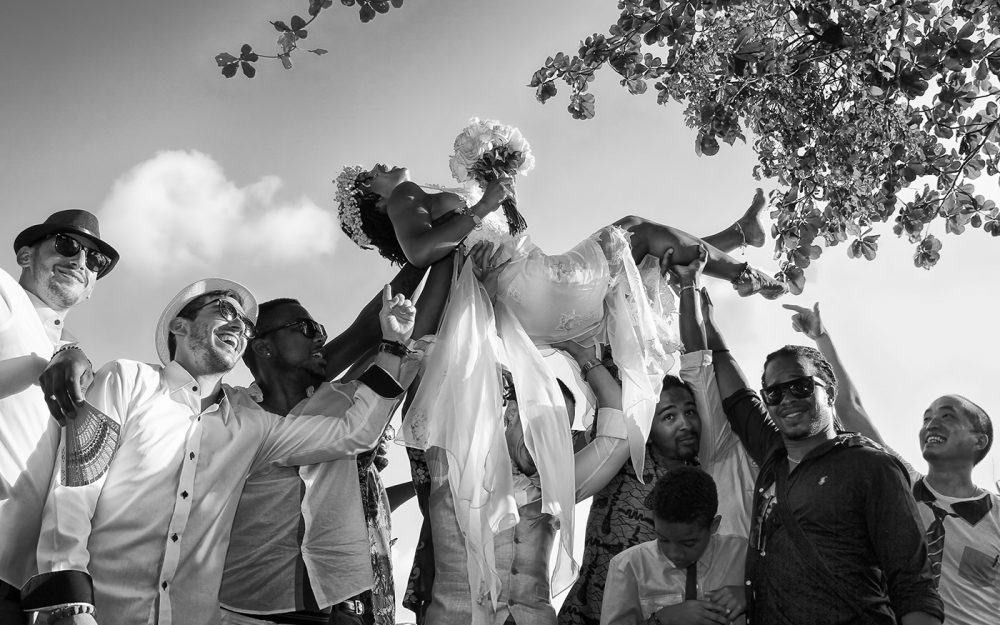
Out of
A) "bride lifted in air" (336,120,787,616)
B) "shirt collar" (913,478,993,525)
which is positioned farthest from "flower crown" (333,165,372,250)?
"shirt collar" (913,478,993,525)

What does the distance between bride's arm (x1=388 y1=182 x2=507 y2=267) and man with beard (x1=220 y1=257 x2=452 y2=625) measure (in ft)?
2.28

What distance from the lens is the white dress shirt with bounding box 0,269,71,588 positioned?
3598 mm

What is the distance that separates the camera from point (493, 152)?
5.94m

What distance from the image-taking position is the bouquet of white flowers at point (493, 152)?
594 cm

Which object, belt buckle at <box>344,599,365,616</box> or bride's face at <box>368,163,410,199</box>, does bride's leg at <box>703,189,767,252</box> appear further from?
belt buckle at <box>344,599,365,616</box>

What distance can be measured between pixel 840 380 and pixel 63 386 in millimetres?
3948

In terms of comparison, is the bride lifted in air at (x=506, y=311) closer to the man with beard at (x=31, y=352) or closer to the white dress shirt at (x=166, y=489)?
the white dress shirt at (x=166, y=489)

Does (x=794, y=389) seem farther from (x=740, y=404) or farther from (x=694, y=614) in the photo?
(x=694, y=614)

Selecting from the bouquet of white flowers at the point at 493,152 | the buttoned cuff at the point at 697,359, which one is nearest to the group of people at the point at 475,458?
the buttoned cuff at the point at 697,359

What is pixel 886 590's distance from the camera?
3.67 meters

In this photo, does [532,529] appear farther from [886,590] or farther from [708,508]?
[886,590]

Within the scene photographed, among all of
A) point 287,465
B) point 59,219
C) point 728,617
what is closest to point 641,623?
point 728,617

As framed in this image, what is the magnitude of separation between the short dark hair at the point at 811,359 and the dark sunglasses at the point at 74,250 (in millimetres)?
2885

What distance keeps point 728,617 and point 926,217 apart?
2.99 m
